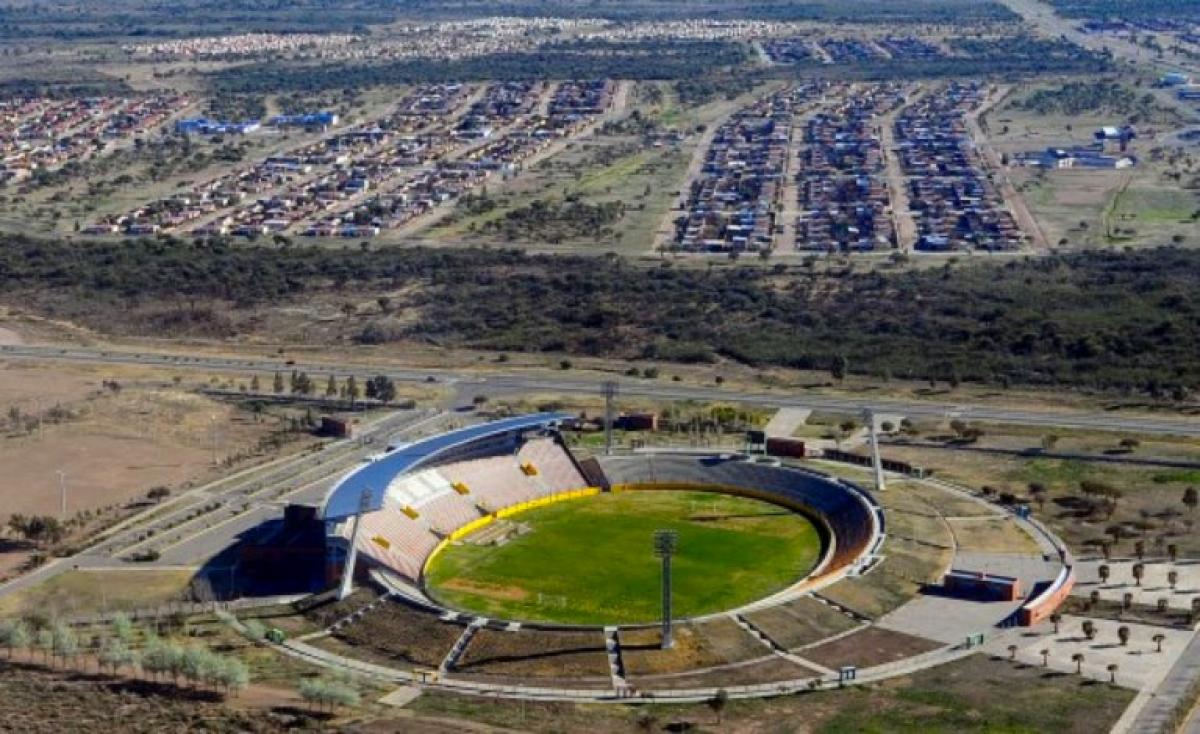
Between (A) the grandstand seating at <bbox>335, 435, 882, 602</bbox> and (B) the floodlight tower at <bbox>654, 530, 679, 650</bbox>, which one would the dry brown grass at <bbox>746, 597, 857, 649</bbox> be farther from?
(A) the grandstand seating at <bbox>335, 435, 882, 602</bbox>

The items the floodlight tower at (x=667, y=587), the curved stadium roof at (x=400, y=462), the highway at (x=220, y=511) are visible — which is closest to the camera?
the floodlight tower at (x=667, y=587)

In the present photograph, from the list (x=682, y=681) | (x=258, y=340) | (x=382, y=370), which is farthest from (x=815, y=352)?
(x=682, y=681)

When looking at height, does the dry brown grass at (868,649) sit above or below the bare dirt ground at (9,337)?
above

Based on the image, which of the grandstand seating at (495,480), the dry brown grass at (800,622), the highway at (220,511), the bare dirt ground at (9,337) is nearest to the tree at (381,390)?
the highway at (220,511)

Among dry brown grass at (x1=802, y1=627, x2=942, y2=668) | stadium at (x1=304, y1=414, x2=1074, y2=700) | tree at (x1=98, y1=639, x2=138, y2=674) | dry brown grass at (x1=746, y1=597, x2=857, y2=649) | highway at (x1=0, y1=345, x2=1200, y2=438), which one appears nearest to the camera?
tree at (x1=98, y1=639, x2=138, y2=674)

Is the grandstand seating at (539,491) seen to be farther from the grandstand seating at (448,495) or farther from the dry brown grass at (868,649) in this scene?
the dry brown grass at (868,649)

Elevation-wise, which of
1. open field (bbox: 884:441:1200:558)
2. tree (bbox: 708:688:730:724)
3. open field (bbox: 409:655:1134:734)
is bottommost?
open field (bbox: 884:441:1200:558)

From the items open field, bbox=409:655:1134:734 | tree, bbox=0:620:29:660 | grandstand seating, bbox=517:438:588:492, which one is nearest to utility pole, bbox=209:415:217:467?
grandstand seating, bbox=517:438:588:492
